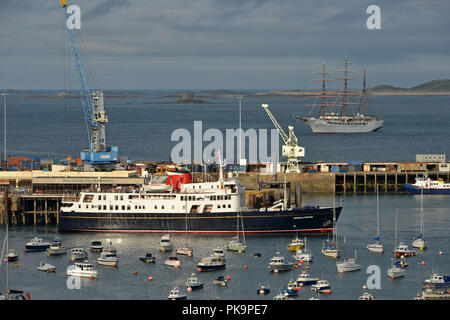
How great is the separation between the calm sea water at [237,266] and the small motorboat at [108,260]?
0.45 metres

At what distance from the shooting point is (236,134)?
587ft

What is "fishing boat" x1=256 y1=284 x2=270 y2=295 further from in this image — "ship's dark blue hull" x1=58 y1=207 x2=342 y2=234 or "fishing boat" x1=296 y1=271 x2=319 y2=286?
"ship's dark blue hull" x1=58 y1=207 x2=342 y2=234

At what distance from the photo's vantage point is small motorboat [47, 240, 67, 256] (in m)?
61.9

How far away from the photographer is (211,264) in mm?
56562

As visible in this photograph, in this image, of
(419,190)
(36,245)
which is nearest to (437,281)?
(36,245)

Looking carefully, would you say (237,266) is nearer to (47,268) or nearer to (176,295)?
(176,295)

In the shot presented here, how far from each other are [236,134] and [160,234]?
356 ft

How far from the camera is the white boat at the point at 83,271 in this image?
5500cm

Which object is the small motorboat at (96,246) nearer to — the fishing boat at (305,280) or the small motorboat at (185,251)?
the small motorboat at (185,251)

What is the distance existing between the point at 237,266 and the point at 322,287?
8475 millimetres

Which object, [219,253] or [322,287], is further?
[219,253]

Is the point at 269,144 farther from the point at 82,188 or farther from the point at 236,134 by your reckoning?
the point at 82,188

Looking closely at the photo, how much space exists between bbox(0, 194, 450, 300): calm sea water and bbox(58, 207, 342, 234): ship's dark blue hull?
38.7 inches
